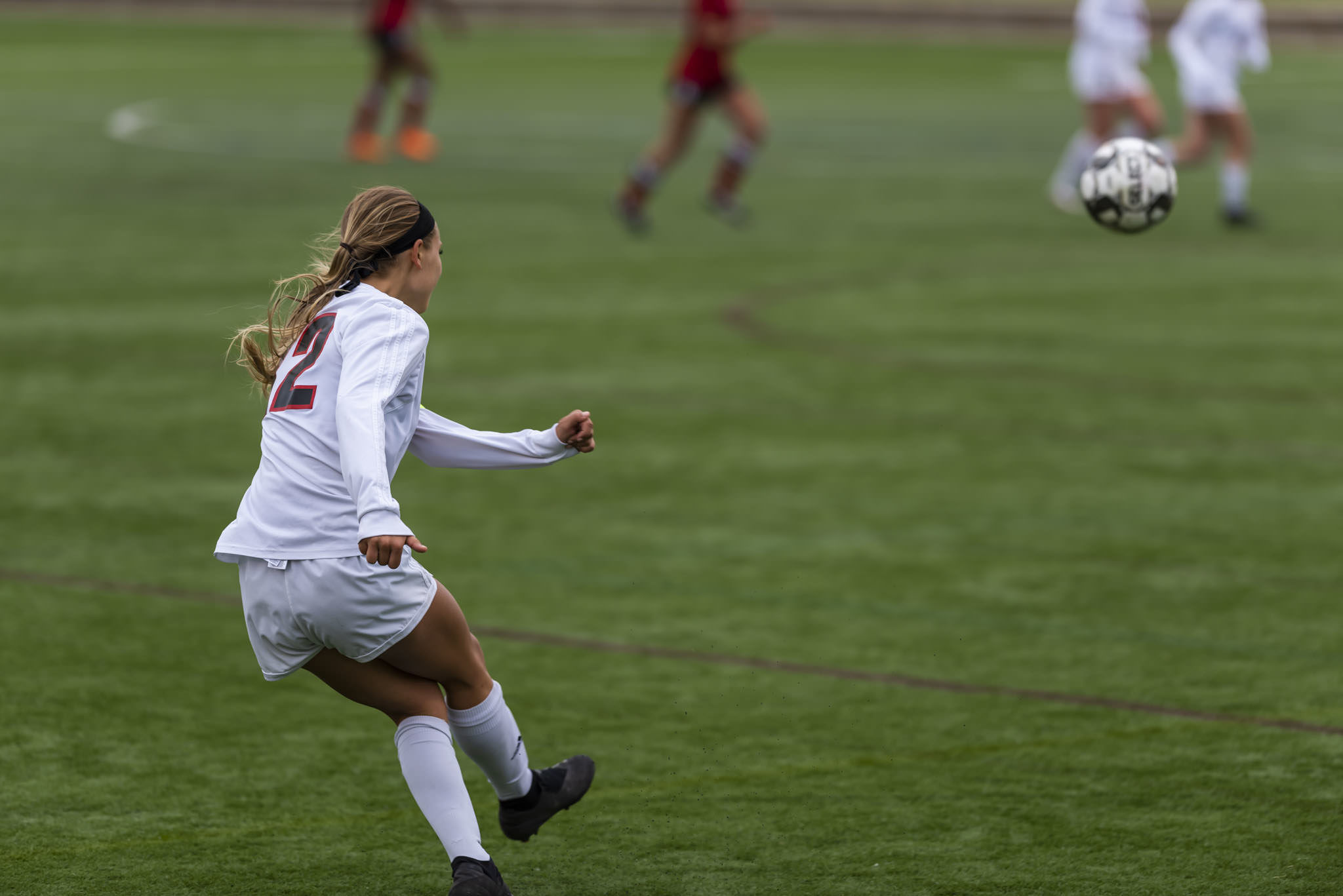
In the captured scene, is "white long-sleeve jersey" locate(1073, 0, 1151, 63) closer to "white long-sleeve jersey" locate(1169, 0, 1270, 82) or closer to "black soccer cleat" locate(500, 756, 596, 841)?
"white long-sleeve jersey" locate(1169, 0, 1270, 82)

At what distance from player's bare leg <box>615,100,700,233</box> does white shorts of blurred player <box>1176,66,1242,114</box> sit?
13.9ft

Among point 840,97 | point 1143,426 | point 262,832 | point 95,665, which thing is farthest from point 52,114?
point 262,832

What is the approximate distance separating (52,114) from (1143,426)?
1820 cm

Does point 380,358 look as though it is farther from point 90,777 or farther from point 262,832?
point 90,777

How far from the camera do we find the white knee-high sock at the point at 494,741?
4.61 m

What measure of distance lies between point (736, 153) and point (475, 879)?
1336cm

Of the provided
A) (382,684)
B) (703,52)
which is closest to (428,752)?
(382,684)

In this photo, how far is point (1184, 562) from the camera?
775 cm

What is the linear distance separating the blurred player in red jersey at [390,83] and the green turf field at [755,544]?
224 cm

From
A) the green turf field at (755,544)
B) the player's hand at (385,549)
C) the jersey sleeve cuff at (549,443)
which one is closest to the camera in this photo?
the player's hand at (385,549)

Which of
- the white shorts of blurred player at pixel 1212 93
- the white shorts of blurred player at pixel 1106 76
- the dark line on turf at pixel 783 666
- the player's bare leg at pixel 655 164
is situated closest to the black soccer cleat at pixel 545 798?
the dark line on turf at pixel 783 666

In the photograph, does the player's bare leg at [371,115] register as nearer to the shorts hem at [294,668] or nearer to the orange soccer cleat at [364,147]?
the orange soccer cleat at [364,147]

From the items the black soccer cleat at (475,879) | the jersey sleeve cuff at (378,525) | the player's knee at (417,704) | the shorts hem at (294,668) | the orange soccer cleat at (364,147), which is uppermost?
the jersey sleeve cuff at (378,525)

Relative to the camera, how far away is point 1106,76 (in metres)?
18.0
